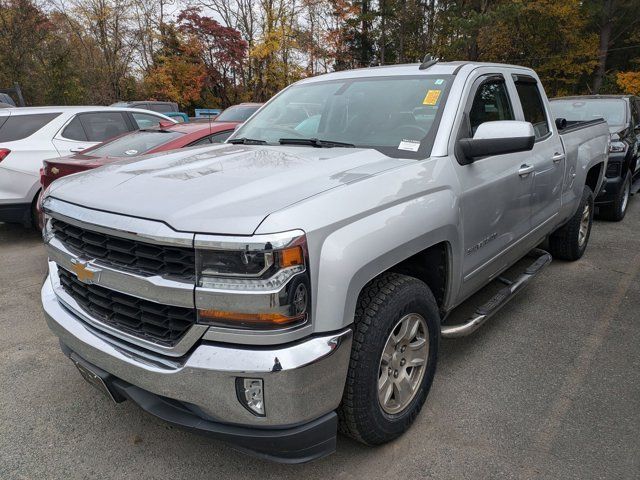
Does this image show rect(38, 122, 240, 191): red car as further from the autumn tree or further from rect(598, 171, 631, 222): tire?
the autumn tree

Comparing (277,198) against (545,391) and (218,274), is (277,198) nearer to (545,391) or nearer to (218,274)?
(218,274)

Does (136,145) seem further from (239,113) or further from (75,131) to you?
(239,113)

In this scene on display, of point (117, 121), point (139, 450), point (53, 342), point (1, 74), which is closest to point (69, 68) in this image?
point (1, 74)

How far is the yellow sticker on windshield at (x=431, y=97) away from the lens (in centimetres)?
288

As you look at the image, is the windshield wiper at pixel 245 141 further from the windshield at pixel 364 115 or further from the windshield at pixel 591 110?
the windshield at pixel 591 110

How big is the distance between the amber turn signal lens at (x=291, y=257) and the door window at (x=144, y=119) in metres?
6.55

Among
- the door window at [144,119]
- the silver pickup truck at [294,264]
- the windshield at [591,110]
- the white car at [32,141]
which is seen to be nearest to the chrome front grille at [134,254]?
the silver pickup truck at [294,264]

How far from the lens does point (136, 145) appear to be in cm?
531

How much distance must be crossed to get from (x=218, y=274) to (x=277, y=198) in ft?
1.30

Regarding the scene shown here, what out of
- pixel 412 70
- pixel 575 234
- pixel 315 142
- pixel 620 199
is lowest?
pixel 620 199

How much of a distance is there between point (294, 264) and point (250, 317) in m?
0.25

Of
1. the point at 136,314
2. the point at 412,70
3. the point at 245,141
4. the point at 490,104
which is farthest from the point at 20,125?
the point at 490,104

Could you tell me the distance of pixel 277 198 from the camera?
192 centimetres

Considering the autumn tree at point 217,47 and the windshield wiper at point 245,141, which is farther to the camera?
the autumn tree at point 217,47
